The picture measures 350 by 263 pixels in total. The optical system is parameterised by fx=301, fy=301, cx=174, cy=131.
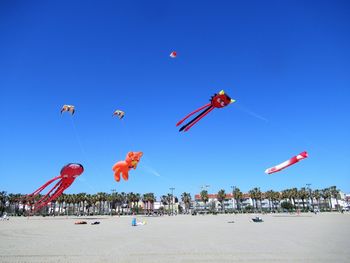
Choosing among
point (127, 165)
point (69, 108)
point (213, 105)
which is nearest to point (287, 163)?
point (213, 105)

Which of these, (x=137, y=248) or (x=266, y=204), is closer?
(x=137, y=248)

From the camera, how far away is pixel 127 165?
1315 inches

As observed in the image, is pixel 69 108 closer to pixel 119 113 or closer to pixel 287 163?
pixel 119 113

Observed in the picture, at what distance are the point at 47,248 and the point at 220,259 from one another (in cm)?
1133

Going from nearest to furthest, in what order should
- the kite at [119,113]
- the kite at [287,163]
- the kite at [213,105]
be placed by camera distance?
the kite at [287,163]
the kite at [213,105]
the kite at [119,113]

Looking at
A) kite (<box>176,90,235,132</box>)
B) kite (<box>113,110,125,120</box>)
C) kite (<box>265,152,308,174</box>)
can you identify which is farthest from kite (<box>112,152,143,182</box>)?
kite (<box>265,152,308,174</box>)

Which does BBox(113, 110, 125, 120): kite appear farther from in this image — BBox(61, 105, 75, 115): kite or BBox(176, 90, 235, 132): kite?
BBox(176, 90, 235, 132): kite

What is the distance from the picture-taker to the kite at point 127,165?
109 ft

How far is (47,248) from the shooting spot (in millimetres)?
19422

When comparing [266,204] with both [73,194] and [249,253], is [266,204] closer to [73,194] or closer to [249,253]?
[73,194]

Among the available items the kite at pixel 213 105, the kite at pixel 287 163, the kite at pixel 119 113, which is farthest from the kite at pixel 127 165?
the kite at pixel 287 163

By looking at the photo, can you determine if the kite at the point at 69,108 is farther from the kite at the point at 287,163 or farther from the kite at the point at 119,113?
the kite at the point at 287,163

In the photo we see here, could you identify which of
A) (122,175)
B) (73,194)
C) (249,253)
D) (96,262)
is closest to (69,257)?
(96,262)

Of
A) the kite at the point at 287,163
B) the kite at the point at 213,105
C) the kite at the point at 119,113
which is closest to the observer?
the kite at the point at 287,163
